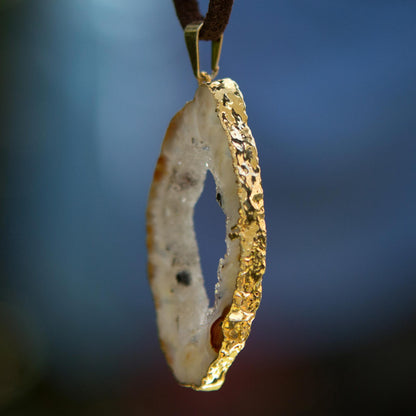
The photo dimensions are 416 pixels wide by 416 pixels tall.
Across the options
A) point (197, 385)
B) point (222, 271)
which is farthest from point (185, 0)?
point (197, 385)

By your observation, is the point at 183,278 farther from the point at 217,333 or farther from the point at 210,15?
the point at 210,15

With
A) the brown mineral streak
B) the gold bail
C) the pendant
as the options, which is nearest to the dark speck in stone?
the pendant

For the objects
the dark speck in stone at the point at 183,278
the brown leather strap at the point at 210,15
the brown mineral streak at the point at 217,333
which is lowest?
the dark speck in stone at the point at 183,278

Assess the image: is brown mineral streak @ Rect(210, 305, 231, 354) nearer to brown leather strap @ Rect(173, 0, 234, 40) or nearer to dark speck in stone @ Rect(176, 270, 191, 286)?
dark speck in stone @ Rect(176, 270, 191, 286)

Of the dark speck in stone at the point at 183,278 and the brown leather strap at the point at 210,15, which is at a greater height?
the brown leather strap at the point at 210,15

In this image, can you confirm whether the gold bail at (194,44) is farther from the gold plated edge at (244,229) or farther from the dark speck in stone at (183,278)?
the dark speck in stone at (183,278)

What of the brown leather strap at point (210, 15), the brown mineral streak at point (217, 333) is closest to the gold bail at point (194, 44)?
the brown leather strap at point (210, 15)
